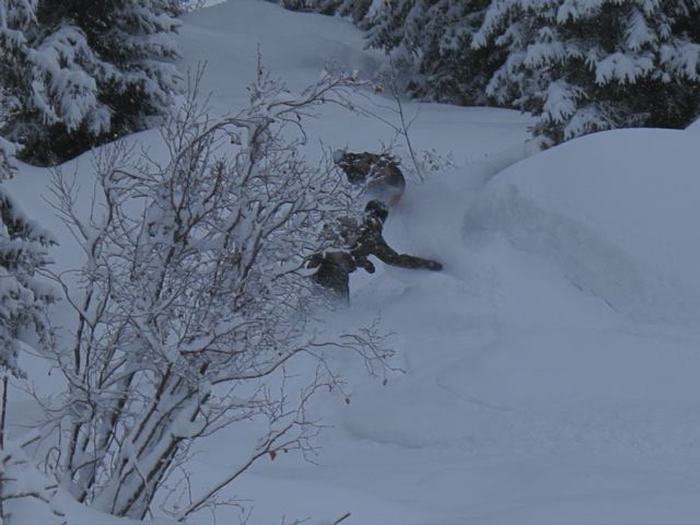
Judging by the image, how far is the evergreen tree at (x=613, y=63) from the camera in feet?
42.3

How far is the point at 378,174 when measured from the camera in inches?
478

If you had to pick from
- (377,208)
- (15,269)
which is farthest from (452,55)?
(15,269)

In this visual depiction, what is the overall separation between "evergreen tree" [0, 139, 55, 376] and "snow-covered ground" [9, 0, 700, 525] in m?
0.81

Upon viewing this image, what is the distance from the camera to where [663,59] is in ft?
42.7

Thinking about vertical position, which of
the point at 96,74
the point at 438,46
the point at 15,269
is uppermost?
the point at 438,46

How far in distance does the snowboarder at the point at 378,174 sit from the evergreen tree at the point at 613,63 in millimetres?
2223

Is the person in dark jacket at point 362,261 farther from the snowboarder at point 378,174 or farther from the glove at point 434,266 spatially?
the snowboarder at point 378,174

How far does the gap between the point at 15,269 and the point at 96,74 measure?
508 centimetres

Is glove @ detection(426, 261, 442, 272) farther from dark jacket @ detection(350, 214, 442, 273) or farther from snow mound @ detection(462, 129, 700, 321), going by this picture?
snow mound @ detection(462, 129, 700, 321)

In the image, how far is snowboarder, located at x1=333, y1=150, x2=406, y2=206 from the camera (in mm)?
12172

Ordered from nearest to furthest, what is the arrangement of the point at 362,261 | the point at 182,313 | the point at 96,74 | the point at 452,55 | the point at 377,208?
the point at 182,313, the point at 362,261, the point at 377,208, the point at 96,74, the point at 452,55

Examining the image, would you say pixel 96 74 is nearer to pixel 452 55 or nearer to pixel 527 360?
pixel 452 55

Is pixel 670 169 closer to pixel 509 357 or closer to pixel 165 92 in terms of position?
pixel 509 357

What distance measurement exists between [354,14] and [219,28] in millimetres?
4597
